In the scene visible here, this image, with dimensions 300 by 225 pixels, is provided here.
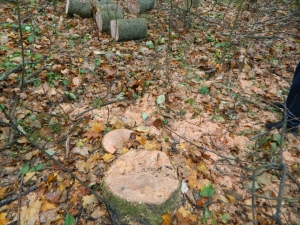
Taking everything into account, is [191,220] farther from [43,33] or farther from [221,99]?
[43,33]

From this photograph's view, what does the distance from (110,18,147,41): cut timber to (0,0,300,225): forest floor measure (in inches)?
6.8

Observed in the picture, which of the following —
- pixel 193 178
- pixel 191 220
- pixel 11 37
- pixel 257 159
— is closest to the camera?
pixel 191 220

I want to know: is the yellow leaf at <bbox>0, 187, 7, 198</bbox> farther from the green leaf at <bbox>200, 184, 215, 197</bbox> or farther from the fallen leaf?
the green leaf at <bbox>200, 184, 215, 197</bbox>

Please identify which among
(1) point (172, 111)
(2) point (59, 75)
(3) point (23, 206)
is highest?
(2) point (59, 75)

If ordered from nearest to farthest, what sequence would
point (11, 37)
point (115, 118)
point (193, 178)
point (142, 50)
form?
point (193, 178), point (115, 118), point (11, 37), point (142, 50)

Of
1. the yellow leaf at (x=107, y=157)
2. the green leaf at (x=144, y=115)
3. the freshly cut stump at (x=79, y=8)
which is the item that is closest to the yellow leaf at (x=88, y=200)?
the yellow leaf at (x=107, y=157)

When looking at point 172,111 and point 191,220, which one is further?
point 172,111

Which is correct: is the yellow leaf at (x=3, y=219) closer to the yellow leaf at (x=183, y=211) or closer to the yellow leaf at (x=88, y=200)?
the yellow leaf at (x=88, y=200)

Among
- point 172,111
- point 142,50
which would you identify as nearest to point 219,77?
point 172,111

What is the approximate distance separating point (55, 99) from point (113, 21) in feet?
7.47

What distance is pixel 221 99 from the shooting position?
10.8 ft

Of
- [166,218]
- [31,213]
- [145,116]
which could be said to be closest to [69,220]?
[31,213]

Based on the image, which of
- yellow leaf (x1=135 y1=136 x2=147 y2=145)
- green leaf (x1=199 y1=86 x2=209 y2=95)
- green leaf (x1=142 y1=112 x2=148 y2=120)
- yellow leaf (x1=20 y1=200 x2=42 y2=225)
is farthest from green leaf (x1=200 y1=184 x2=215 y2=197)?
green leaf (x1=199 y1=86 x2=209 y2=95)

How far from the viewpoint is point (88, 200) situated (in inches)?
76.1
